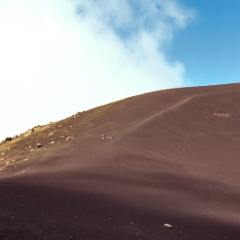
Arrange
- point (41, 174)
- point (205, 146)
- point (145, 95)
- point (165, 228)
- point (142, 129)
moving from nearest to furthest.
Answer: point (165, 228), point (41, 174), point (205, 146), point (142, 129), point (145, 95)

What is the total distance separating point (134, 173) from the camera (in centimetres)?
958

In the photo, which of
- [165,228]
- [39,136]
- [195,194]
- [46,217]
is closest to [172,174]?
[195,194]

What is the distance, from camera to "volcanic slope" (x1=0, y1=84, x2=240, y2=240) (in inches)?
221

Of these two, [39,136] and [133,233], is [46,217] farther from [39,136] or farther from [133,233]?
[39,136]

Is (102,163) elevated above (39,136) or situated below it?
below

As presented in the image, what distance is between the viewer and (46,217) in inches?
218

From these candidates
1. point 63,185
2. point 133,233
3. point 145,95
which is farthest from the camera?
point 145,95

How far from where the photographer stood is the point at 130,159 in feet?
35.0

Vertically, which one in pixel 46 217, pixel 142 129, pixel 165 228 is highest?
pixel 142 129

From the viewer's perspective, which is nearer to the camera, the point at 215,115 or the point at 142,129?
the point at 142,129

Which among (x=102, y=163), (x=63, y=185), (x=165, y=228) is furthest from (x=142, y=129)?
(x=165, y=228)

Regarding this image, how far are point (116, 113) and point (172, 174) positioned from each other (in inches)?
260

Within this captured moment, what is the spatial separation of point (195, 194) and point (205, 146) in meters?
4.15

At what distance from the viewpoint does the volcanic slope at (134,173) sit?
5.62 meters
